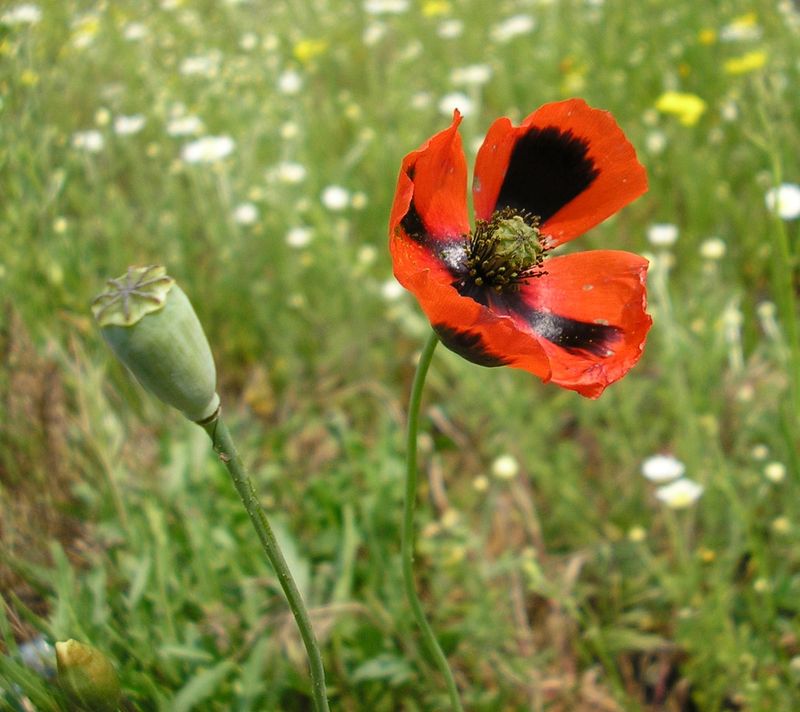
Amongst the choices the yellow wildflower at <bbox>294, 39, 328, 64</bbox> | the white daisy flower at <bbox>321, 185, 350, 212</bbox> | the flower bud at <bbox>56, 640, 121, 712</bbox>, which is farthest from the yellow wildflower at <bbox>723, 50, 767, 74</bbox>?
the flower bud at <bbox>56, 640, 121, 712</bbox>

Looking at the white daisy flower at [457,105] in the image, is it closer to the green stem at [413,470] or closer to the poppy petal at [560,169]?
the poppy petal at [560,169]

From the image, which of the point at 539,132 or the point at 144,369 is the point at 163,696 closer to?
the point at 144,369

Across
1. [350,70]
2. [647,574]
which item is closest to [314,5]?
[350,70]

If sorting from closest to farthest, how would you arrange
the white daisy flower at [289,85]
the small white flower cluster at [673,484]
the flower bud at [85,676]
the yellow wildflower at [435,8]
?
1. the flower bud at [85,676]
2. the small white flower cluster at [673,484]
3. the white daisy flower at [289,85]
4. the yellow wildflower at [435,8]

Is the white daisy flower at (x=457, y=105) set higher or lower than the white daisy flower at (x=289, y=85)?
lower

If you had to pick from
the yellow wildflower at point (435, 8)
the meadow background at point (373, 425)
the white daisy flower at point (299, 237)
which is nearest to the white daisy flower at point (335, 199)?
the meadow background at point (373, 425)

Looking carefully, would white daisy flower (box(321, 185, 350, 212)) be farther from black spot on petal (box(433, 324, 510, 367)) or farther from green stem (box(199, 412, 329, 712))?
green stem (box(199, 412, 329, 712))
